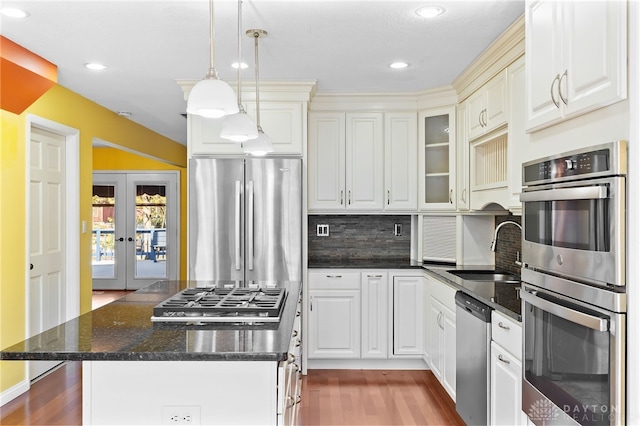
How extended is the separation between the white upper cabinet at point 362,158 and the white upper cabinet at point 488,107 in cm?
73

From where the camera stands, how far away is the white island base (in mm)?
1728

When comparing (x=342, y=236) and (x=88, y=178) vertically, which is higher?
(x=88, y=178)

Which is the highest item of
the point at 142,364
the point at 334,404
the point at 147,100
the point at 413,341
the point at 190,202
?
the point at 147,100

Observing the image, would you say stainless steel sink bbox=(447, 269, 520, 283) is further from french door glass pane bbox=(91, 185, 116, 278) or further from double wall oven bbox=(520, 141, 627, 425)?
Result: french door glass pane bbox=(91, 185, 116, 278)

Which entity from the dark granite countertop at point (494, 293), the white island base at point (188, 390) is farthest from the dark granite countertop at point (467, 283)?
the white island base at point (188, 390)

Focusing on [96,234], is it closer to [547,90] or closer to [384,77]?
[384,77]

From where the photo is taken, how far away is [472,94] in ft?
12.2

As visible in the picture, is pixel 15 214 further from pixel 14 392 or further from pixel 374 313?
pixel 374 313

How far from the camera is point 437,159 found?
169 inches

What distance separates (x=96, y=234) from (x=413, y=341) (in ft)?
21.1

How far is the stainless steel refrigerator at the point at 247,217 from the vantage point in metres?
3.90

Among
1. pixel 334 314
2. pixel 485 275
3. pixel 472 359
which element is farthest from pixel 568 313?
pixel 334 314

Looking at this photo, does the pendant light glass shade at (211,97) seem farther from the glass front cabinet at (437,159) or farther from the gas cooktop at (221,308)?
the glass front cabinet at (437,159)

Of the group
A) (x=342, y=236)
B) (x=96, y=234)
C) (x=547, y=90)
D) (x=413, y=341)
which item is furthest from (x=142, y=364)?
(x=96, y=234)
